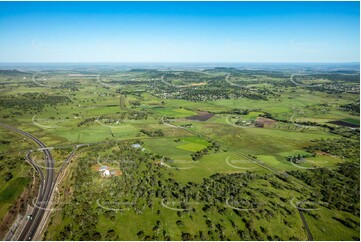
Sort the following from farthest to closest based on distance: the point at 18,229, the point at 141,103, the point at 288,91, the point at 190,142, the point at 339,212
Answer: the point at 288,91, the point at 141,103, the point at 190,142, the point at 339,212, the point at 18,229

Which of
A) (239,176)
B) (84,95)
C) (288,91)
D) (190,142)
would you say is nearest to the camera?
(239,176)

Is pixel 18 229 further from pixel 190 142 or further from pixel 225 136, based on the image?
pixel 225 136

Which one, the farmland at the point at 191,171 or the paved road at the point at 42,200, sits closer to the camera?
the paved road at the point at 42,200

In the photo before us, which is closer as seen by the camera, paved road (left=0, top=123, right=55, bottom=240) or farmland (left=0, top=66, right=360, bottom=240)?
paved road (left=0, top=123, right=55, bottom=240)

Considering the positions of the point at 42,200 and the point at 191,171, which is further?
the point at 191,171

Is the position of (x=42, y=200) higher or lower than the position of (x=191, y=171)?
higher

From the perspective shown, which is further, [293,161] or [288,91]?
[288,91]

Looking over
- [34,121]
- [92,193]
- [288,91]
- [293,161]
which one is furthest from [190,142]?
[288,91]
